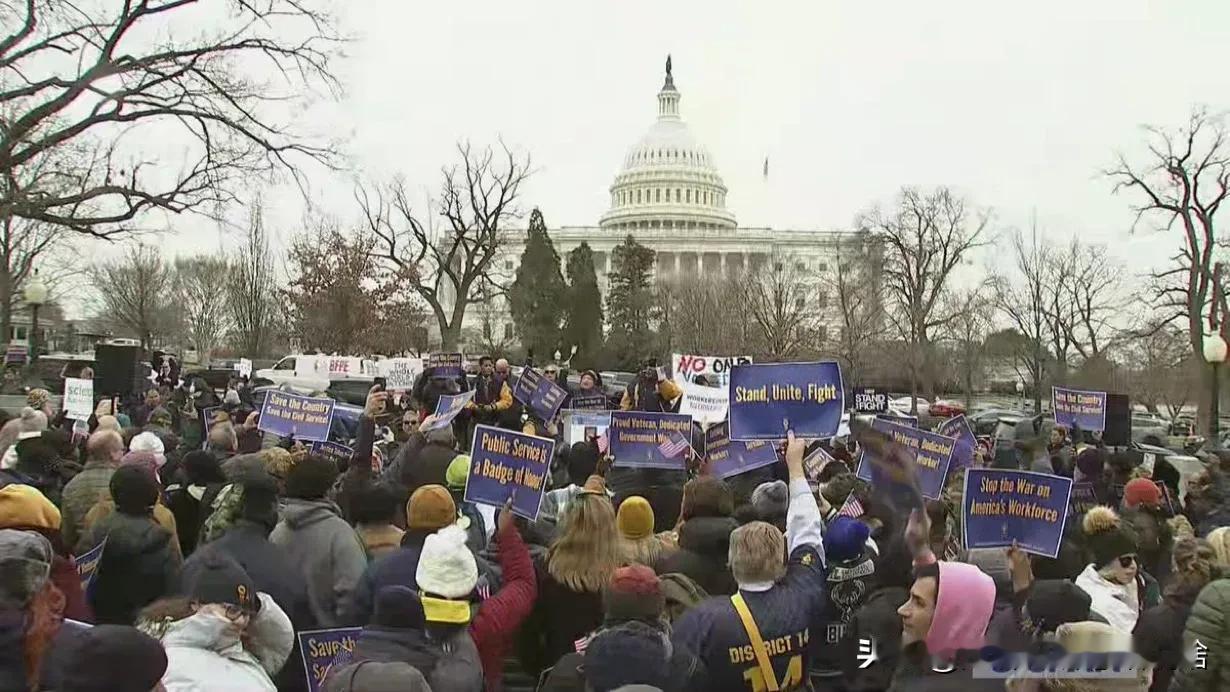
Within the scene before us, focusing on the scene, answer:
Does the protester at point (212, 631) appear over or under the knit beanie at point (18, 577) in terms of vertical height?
under

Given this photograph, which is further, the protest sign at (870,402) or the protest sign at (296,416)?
the protest sign at (870,402)

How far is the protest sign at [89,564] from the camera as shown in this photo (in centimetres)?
509

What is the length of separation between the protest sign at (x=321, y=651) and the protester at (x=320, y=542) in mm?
436

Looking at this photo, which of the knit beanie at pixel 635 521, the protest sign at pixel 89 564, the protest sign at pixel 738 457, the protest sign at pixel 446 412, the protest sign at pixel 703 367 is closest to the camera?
the protest sign at pixel 89 564

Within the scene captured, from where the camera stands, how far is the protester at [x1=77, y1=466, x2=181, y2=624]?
516 cm

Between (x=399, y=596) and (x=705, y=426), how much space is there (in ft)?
28.3

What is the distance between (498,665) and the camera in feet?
15.1

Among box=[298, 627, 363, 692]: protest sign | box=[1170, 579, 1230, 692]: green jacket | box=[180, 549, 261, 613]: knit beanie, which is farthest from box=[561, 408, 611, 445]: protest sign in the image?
box=[1170, 579, 1230, 692]: green jacket

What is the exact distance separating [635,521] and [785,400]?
1915mm

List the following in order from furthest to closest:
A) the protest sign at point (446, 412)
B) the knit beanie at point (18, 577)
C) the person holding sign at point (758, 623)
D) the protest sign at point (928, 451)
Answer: the protest sign at point (446, 412), the protest sign at point (928, 451), the person holding sign at point (758, 623), the knit beanie at point (18, 577)

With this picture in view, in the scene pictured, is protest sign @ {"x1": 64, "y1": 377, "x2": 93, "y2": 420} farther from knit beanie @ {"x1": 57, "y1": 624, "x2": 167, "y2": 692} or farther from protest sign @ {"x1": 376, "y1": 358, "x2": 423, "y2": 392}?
knit beanie @ {"x1": 57, "y1": 624, "x2": 167, "y2": 692}

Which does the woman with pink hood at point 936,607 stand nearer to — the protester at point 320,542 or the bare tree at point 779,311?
the protester at point 320,542

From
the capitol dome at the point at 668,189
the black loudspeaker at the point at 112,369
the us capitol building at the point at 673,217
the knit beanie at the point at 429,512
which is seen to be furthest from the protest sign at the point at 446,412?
the capitol dome at the point at 668,189

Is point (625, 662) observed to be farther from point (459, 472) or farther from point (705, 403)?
point (705, 403)
